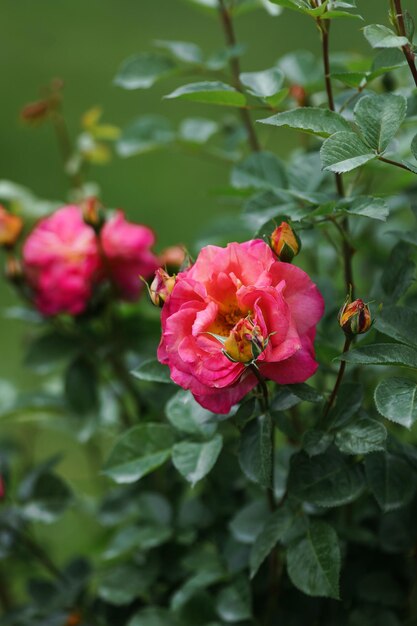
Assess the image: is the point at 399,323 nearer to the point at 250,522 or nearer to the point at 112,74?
A: the point at 250,522

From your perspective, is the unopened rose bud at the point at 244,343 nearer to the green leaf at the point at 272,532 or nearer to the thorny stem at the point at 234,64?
the green leaf at the point at 272,532

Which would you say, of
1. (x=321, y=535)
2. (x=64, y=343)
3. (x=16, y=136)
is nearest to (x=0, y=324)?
(x=16, y=136)

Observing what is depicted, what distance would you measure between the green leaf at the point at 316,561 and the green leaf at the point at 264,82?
26 centimetres

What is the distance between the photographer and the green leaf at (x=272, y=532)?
438mm

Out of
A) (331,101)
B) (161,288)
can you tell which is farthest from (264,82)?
(161,288)

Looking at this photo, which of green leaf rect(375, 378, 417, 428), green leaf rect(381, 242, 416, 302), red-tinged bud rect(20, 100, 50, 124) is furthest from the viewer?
red-tinged bud rect(20, 100, 50, 124)

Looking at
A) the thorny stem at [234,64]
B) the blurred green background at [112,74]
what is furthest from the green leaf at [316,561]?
the blurred green background at [112,74]

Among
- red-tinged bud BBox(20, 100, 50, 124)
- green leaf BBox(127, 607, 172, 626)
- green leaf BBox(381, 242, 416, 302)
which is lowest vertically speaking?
green leaf BBox(127, 607, 172, 626)

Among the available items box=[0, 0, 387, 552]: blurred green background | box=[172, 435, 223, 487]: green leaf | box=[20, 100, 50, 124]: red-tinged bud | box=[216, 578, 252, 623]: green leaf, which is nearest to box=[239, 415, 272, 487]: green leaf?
box=[172, 435, 223, 487]: green leaf

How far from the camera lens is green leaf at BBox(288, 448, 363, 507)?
17.1 inches

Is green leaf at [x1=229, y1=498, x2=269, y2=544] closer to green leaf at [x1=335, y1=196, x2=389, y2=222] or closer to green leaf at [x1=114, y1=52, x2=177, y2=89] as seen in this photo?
green leaf at [x1=335, y1=196, x2=389, y2=222]

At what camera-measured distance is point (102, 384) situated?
30.4 inches

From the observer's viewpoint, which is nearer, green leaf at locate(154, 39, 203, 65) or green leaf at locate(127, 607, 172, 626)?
green leaf at locate(127, 607, 172, 626)

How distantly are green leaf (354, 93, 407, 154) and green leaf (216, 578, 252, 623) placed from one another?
0.29m
